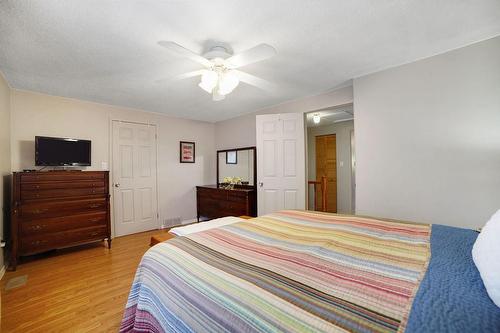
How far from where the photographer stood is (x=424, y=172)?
7.11ft

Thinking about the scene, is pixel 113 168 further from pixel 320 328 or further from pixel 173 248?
pixel 320 328

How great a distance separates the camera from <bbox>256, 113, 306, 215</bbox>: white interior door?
3398mm

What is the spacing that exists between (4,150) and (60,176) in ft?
1.98

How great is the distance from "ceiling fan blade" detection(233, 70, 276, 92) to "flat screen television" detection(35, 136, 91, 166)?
2.55m

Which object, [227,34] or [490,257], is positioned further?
[227,34]

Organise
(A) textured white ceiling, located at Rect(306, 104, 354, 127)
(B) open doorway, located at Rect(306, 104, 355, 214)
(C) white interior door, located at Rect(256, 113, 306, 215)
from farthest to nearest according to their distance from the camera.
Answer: (B) open doorway, located at Rect(306, 104, 355, 214), (A) textured white ceiling, located at Rect(306, 104, 354, 127), (C) white interior door, located at Rect(256, 113, 306, 215)

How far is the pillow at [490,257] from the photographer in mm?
652

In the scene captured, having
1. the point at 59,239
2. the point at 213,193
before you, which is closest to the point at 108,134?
the point at 59,239

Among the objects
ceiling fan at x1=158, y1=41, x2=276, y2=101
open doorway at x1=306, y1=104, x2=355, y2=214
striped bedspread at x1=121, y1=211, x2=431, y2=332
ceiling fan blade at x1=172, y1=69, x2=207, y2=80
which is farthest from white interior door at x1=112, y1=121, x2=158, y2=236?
open doorway at x1=306, y1=104, x2=355, y2=214

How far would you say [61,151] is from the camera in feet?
9.95

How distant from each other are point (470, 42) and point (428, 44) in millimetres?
347

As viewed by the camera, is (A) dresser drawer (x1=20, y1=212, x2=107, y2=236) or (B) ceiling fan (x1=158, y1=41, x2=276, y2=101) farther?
(A) dresser drawer (x1=20, y1=212, x2=107, y2=236)

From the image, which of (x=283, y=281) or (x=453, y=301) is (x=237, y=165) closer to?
(x=283, y=281)

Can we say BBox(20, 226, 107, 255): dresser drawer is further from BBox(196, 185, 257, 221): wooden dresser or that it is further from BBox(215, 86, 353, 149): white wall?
BBox(215, 86, 353, 149): white wall
